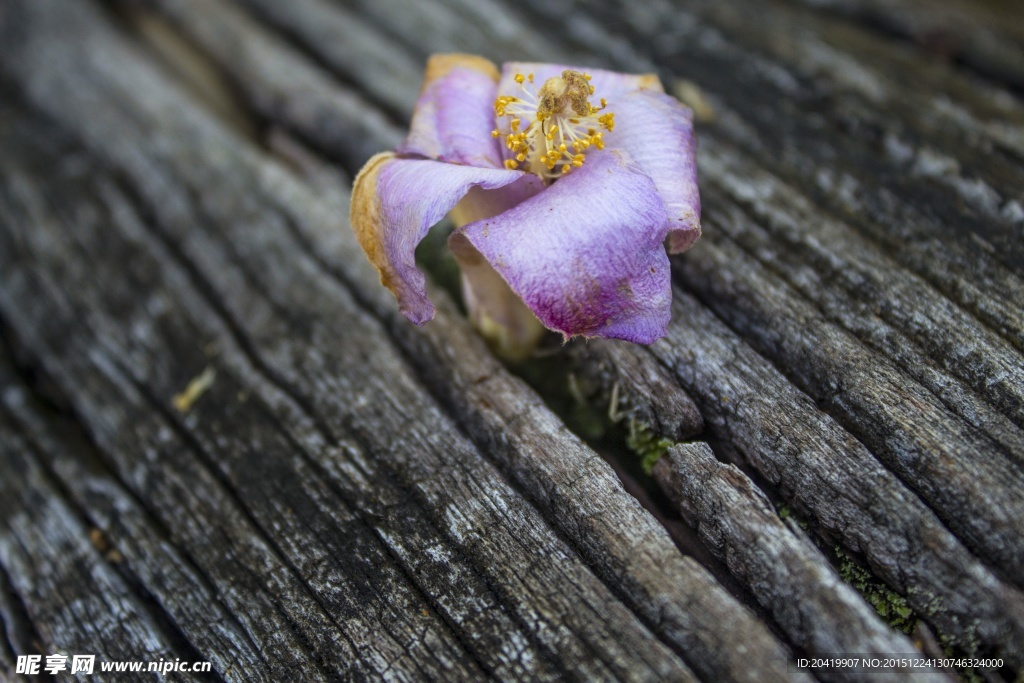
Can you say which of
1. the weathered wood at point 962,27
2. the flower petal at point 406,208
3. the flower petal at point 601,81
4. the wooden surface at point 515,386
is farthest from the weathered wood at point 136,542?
the weathered wood at point 962,27

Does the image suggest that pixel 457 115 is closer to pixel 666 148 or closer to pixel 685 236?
pixel 666 148

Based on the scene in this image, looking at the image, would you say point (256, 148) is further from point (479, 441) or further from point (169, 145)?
point (479, 441)

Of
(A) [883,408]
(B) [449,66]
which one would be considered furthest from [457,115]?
(A) [883,408]

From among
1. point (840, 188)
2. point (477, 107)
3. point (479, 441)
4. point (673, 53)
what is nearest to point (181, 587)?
point (479, 441)

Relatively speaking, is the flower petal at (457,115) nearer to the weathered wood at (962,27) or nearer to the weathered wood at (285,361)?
the weathered wood at (285,361)

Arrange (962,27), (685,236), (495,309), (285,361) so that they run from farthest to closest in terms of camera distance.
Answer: (962,27), (285,361), (495,309), (685,236)

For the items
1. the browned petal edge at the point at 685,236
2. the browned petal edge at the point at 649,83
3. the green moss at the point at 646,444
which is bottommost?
the green moss at the point at 646,444

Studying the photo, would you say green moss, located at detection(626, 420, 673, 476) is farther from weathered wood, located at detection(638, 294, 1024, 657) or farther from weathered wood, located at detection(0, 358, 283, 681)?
weathered wood, located at detection(0, 358, 283, 681)

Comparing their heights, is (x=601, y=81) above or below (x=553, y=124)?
above
